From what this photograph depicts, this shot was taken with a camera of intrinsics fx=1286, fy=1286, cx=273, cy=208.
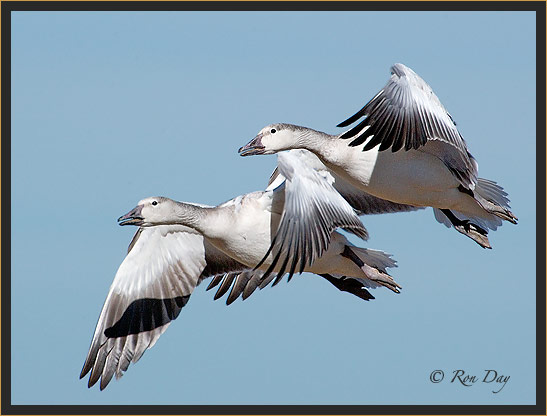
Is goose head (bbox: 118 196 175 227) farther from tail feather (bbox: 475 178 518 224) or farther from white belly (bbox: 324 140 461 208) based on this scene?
tail feather (bbox: 475 178 518 224)

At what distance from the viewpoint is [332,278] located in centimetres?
1197

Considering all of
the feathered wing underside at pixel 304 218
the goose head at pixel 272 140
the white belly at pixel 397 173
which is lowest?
the feathered wing underside at pixel 304 218

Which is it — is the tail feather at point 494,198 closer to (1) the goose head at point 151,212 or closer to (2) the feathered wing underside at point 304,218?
(2) the feathered wing underside at point 304,218

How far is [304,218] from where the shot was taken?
33.7 ft

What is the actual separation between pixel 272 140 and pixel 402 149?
1128 mm

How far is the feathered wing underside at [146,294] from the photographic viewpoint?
39.6ft

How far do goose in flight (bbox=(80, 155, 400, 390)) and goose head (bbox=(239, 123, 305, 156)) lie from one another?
316 millimetres

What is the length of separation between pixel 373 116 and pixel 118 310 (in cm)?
350

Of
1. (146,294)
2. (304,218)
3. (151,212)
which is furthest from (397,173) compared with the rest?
(146,294)

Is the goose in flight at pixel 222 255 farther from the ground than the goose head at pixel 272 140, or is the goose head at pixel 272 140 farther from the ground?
the goose head at pixel 272 140

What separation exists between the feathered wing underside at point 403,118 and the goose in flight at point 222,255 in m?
0.67

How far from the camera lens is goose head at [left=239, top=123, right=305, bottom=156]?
36.2ft

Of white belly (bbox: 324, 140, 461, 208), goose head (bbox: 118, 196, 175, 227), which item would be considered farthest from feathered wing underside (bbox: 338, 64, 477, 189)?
goose head (bbox: 118, 196, 175, 227)

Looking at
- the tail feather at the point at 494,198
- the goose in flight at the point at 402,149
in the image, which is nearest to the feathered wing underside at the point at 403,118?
the goose in flight at the point at 402,149
